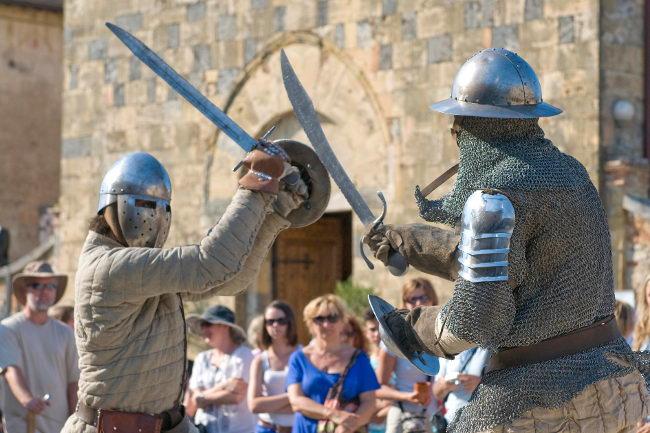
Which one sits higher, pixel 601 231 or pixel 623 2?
pixel 623 2

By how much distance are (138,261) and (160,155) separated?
355 inches

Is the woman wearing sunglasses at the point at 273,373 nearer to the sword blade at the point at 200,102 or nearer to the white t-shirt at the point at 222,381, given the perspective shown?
the white t-shirt at the point at 222,381

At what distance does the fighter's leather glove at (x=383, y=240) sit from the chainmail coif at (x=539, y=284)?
0.33 m

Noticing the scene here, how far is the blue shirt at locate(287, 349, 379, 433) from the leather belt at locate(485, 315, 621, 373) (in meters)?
3.10

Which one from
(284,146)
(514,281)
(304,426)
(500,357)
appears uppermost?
(284,146)

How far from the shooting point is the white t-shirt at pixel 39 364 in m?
7.50

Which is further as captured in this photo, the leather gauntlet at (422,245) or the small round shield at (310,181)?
the small round shield at (310,181)

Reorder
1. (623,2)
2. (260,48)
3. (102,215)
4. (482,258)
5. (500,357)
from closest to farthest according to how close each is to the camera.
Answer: (482,258)
(500,357)
(102,215)
(623,2)
(260,48)

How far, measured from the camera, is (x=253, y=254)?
5.02 m

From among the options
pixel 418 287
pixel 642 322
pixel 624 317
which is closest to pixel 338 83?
pixel 418 287

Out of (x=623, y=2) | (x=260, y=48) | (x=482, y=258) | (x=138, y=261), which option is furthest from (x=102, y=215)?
(x=260, y=48)

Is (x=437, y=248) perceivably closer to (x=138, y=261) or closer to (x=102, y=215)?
(x=138, y=261)

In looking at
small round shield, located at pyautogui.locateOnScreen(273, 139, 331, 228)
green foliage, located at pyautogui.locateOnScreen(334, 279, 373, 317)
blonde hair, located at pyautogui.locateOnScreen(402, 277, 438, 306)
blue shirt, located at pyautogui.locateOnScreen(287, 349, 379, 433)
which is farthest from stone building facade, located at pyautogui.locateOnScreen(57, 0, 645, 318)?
small round shield, located at pyautogui.locateOnScreen(273, 139, 331, 228)

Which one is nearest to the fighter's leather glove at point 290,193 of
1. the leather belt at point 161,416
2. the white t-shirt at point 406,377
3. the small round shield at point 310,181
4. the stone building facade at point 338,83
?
the small round shield at point 310,181
